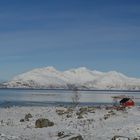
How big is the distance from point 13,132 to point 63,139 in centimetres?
A: 639

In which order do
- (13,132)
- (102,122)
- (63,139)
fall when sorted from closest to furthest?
(63,139), (13,132), (102,122)

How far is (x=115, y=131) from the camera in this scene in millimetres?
29438

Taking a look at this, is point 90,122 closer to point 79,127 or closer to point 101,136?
point 79,127

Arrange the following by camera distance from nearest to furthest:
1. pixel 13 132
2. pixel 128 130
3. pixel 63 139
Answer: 1. pixel 63 139
2. pixel 128 130
3. pixel 13 132

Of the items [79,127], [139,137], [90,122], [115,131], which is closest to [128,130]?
[115,131]

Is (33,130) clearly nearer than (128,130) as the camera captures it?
No

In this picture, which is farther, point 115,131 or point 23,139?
point 115,131

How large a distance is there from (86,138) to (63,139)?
1590 mm

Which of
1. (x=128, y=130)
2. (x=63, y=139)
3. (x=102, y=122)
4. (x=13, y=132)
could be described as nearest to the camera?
(x=63, y=139)

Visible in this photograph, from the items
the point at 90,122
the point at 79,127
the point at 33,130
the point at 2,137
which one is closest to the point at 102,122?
the point at 90,122

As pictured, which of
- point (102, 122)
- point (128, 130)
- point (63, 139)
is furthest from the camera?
point (102, 122)

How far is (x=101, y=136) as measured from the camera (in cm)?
2764

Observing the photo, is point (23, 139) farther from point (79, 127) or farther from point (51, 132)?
point (79, 127)

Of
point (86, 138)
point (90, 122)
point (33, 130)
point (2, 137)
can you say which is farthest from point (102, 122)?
point (2, 137)
